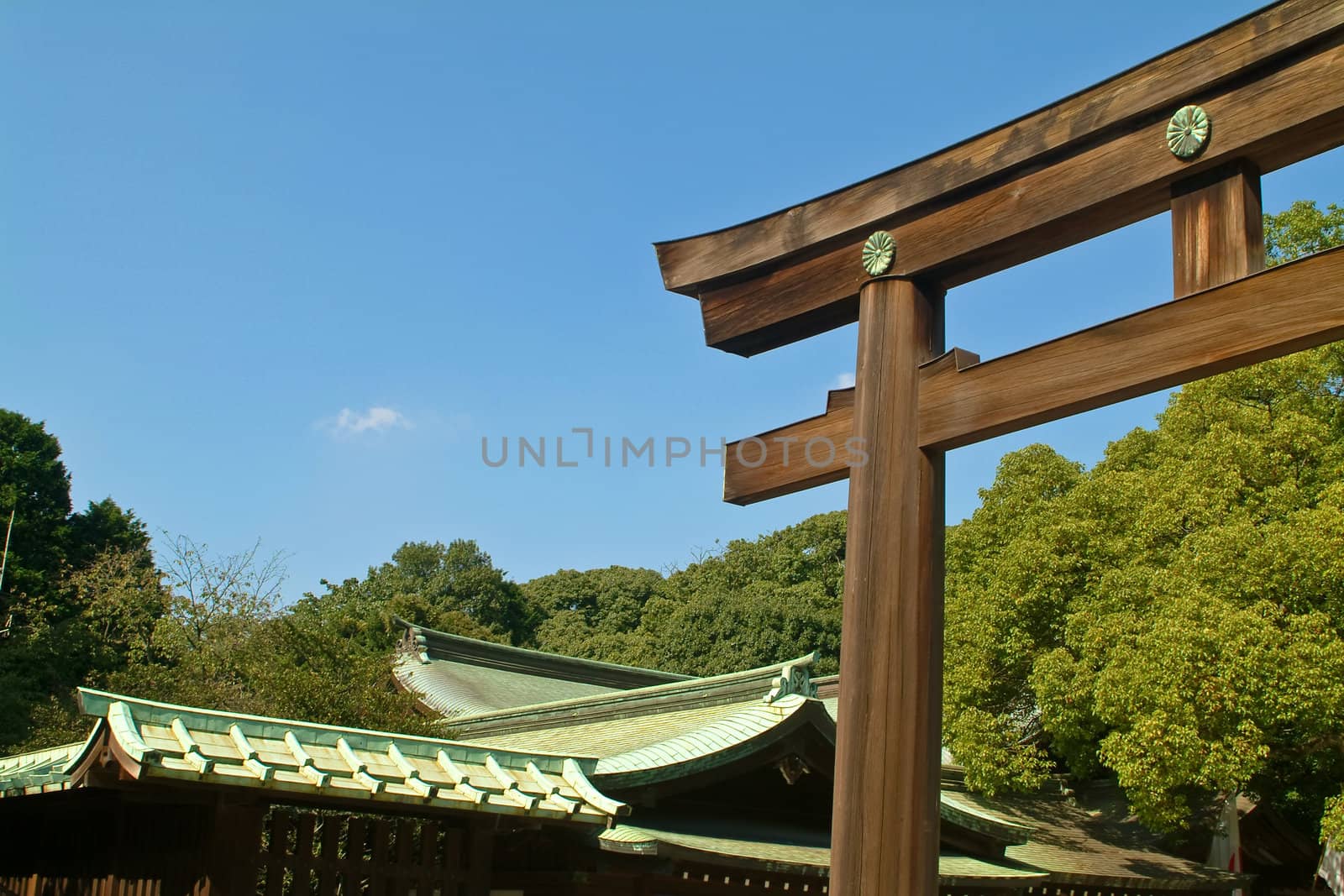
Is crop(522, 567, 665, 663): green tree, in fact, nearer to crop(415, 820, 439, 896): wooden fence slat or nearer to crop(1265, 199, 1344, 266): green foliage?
crop(1265, 199, 1344, 266): green foliage

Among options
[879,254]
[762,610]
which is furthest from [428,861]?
[762,610]

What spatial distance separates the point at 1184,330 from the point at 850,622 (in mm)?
1312

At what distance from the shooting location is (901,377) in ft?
12.6

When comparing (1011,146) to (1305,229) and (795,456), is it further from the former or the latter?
(1305,229)

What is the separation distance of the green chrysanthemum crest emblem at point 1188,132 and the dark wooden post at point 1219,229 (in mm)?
89

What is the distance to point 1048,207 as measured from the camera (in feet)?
11.8

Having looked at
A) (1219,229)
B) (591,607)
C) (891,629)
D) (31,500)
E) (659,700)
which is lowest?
(891,629)

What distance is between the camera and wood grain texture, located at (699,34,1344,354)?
3.15m

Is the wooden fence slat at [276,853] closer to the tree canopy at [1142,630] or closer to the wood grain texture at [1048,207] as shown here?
the wood grain texture at [1048,207]

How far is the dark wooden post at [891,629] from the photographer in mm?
3502

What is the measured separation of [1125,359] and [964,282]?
2.40 feet

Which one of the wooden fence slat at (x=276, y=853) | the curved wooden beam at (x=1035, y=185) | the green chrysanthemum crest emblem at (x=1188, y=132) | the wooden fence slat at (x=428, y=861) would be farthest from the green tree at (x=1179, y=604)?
the green chrysanthemum crest emblem at (x=1188, y=132)

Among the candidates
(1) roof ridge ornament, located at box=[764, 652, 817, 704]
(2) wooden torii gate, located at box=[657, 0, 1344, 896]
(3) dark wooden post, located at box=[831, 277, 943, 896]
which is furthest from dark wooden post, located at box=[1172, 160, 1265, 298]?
(1) roof ridge ornament, located at box=[764, 652, 817, 704]

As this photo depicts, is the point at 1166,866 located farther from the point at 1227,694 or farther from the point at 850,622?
the point at 850,622
